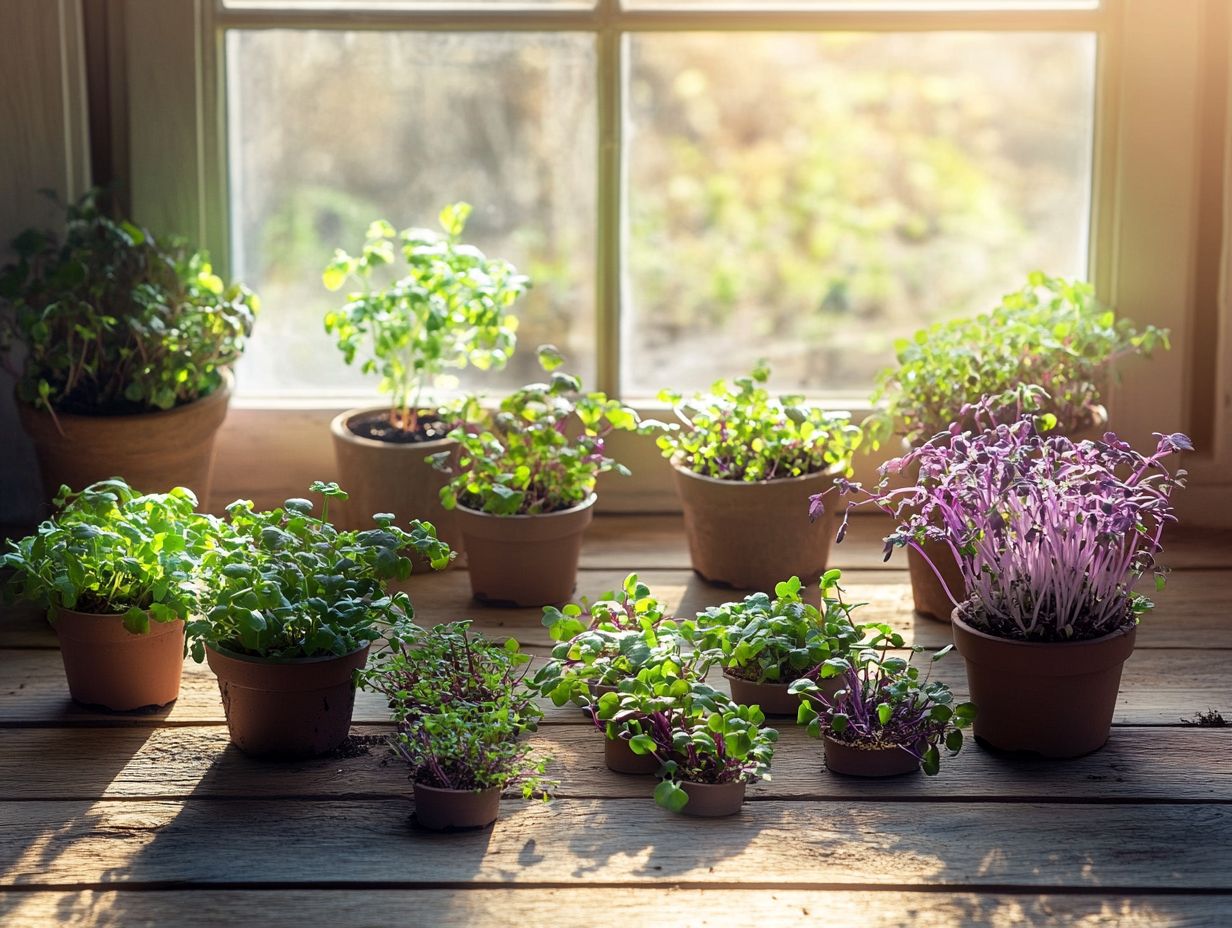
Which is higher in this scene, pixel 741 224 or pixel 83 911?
pixel 741 224

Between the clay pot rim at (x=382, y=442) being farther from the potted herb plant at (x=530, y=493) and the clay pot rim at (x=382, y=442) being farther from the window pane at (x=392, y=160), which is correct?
the window pane at (x=392, y=160)

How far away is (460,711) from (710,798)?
378 mm

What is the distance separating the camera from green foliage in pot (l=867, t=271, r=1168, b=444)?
10.0 ft

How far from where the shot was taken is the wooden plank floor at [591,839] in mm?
1996

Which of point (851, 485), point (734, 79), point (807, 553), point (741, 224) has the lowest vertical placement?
point (807, 553)

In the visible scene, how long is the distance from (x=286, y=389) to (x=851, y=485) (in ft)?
5.35

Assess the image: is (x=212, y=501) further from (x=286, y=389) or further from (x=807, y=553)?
(x=807, y=553)

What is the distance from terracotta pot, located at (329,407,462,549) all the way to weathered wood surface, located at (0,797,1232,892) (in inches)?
40.7

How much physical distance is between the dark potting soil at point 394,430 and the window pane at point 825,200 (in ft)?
4.87

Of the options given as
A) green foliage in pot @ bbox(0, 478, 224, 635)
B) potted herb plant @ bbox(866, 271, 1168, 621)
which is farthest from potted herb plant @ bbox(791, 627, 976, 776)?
green foliage in pot @ bbox(0, 478, 224, 635)

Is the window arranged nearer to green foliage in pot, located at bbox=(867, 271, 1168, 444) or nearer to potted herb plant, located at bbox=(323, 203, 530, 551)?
potted herb plant, located at bbox=(323, 203, 530, 551)

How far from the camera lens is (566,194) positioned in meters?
3.51

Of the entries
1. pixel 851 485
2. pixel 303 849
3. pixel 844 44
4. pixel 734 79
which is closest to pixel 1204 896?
pixel 851 485

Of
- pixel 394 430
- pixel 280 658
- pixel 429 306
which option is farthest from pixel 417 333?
pixel 280 658
